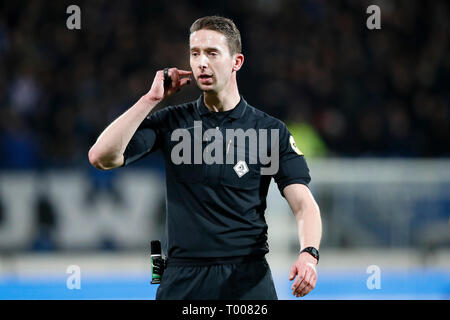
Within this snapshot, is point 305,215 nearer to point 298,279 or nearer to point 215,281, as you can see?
point 298,279

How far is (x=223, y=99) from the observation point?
12.6 feet

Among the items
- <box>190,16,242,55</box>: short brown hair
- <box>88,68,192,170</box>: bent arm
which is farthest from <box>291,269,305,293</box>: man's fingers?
<box>190,16,242,55</box>: short brown hair

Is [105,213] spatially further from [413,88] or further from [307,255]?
[307,255]

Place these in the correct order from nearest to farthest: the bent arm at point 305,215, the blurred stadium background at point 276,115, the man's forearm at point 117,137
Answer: the man's forearm at point 117,137 → the bent arm at point 305,215 → the blurred stadium background at point 276,115

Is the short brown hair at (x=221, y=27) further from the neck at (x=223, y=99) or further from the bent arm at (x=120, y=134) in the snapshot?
the bent arm at (x=120, y=134)

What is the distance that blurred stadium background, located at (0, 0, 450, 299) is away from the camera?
361 inches

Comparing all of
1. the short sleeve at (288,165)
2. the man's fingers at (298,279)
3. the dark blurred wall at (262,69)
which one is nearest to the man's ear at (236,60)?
the short sleeve at (288,165)

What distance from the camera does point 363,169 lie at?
9.45 meters

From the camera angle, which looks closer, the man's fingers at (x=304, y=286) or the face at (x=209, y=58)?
the man's fingers at (x=304, y=286)

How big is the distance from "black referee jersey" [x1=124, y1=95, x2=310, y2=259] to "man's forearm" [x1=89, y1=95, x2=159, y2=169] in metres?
0.12

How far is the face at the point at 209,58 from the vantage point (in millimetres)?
3699

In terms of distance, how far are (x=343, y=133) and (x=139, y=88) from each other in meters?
2.84

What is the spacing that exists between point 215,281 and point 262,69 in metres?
8.33

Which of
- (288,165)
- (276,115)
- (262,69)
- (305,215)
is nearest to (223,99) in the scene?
(288,165)
